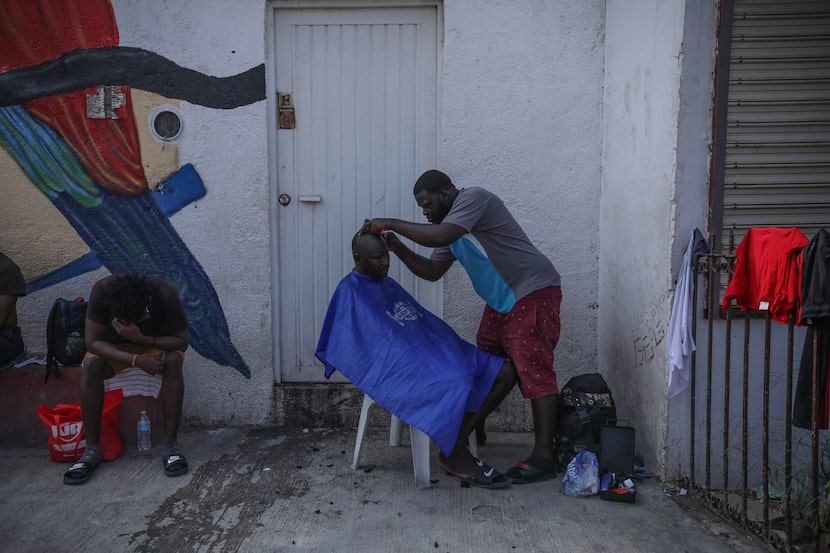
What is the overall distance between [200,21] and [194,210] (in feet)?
3.90

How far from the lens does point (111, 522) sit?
366 cm

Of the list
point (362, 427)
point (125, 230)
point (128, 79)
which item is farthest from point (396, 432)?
point (128, 79)

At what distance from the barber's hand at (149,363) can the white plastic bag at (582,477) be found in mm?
2326

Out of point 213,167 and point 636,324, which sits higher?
point 213,167

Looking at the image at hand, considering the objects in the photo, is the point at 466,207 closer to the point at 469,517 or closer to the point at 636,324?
the point at 636,324

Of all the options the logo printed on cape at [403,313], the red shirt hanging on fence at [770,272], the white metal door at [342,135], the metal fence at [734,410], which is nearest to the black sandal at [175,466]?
the white metal door at [342,135]

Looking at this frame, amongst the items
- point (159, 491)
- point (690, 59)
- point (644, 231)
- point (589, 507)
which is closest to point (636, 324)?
point (644, 231)

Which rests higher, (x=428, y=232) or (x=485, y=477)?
(x=428, y=232)

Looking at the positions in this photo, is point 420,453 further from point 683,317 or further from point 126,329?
point 126,329

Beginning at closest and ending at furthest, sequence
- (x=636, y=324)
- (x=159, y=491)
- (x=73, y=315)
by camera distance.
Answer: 1. (x=159, y=491)
2. (x=636, y=324)
3. (x=73, y=315)

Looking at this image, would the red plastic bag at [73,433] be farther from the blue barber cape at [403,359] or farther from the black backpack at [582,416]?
the black backpack at [582,416]

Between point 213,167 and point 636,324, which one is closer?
point 636,324

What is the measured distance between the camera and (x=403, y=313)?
4.32 m

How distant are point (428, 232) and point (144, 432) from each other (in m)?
2.12
